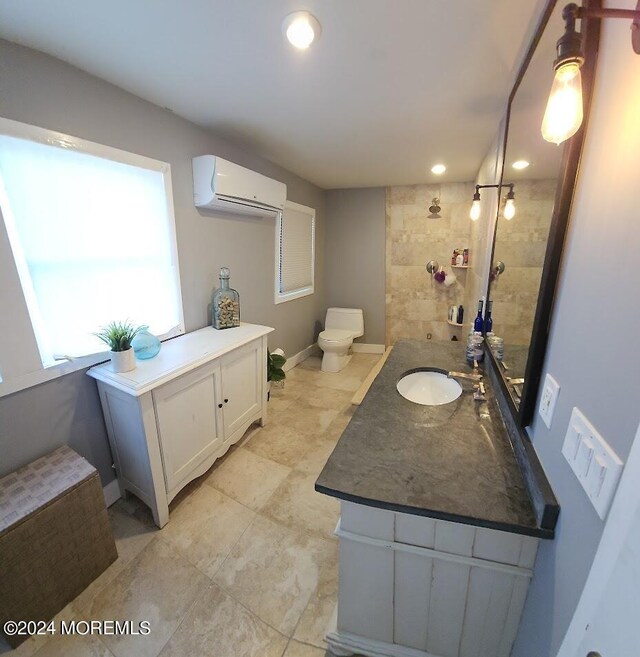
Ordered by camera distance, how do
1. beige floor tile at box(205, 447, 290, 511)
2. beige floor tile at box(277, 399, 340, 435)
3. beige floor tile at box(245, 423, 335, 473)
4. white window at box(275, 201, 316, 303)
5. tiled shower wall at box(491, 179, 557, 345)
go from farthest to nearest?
1. white window at box(275, 201, 316, 303)
2. beige floor tile at box(277, 399, 340, 435)
3. beige floor tile at box(245, 423, 335, 473)
4. beige floor tile at box(205, 447, 290, 511)
5. tiled shower wall at box(491, 179, 557, 345)

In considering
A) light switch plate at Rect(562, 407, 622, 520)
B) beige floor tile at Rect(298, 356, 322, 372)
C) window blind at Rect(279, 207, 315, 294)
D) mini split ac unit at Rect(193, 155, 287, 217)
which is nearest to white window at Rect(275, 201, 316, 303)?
window blind at Rect(279, 207, 315, 294)

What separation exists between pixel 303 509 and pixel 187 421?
830 millimetres

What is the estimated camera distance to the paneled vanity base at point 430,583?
32.6 inches

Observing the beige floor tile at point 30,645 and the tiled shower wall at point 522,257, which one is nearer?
the tiled shower wall at point 522,257

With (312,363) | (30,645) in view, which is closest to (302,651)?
(30,645)

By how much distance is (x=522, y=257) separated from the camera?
1.10m

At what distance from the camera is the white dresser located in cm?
143

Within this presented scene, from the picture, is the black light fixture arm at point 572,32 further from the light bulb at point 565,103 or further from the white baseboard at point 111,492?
the white baseboard at point 111,492

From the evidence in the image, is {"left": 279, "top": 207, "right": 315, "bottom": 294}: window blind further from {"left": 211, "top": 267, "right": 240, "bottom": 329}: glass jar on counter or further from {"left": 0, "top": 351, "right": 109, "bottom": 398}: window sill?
{"left": 0, "top": 351, "right": 109, "bottom": 398}: window sill

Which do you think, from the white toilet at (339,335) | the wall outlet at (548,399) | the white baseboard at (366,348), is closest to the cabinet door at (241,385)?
the white toilet at (339,335)

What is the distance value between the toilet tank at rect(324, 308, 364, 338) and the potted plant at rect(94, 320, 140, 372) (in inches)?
110

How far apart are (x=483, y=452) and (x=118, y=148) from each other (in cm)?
218

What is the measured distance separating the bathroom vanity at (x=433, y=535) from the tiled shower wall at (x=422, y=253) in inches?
113

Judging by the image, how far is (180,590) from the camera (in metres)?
1.28
